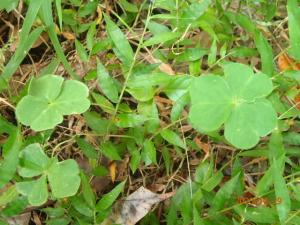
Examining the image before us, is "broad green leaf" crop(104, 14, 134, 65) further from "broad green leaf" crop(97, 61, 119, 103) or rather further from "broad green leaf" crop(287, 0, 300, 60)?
"broad green leaf" crop(287, 0, 300, 60)

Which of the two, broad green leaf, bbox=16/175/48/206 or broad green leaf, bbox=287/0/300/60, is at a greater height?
broad green leaf, bbox=287/0/300/60

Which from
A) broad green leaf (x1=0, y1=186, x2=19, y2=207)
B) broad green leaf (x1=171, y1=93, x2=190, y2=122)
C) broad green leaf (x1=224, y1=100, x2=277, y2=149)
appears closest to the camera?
broad green leaf (x1=224, y1=100, x2=277, y2=149)

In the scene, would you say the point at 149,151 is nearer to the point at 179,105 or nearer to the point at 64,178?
the point at 179,105

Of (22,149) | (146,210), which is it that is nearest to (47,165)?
(22,149)

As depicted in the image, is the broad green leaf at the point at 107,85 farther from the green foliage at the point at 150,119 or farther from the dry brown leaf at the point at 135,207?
the dry brown leaf at the point at 135,207

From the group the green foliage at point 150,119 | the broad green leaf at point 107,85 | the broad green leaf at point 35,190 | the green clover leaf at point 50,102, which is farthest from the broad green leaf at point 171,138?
the broad green leaf at point 35,190

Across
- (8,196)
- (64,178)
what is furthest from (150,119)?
(8,196)

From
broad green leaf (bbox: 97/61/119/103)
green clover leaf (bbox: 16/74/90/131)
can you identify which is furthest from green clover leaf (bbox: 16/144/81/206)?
broad green leaf (bbox: 97/61/119/103)
